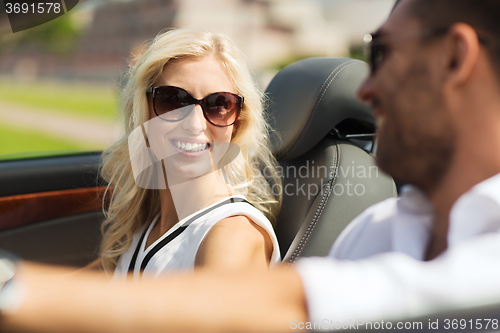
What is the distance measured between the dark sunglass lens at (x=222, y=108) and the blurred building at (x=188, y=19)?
27637 millimetres

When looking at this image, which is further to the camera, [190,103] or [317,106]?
[317,106]

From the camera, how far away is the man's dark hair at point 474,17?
27.3 inches

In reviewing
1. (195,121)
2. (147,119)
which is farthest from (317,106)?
(147,119)

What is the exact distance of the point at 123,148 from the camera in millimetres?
1918

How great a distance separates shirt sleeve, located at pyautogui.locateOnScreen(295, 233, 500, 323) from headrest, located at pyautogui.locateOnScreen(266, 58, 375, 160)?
1.27 meters

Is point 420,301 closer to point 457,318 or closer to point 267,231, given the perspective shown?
point 457,318

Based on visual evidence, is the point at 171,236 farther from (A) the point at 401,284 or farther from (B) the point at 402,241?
(A) the point at 401,284

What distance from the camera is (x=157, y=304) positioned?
454mm

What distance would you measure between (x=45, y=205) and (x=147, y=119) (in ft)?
3.11

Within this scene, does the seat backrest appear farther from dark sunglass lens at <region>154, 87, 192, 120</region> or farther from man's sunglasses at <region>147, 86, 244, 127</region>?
dark sunglass lens at <region>154, 87, 192, 120</region>

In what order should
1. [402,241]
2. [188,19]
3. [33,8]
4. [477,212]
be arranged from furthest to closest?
[188,19] < [33,8] < [402,241] < [477,212]

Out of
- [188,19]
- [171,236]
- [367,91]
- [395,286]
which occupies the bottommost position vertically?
[188,19]

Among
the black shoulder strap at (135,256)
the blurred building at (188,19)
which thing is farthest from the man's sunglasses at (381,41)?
the blurred building at (188,19)

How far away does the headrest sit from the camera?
5.78 ft
